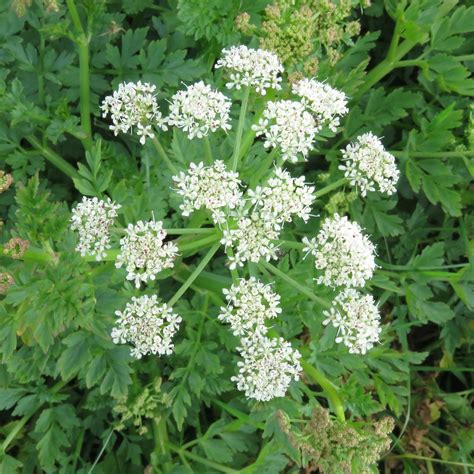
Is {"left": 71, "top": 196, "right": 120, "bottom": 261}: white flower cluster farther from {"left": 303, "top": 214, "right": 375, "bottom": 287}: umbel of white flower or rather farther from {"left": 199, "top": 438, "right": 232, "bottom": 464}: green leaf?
{"left": 199, "top": 438, "right": 232, "bottom": 464}: green leaf

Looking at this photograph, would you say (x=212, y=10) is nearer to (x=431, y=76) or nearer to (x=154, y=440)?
(x=431, y=76)

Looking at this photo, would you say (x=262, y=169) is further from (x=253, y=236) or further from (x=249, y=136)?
(x=253, y=236)

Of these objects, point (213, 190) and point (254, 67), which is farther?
point (254, 67)

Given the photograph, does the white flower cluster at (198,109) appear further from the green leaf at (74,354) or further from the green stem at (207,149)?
the green leaf at (74,354)

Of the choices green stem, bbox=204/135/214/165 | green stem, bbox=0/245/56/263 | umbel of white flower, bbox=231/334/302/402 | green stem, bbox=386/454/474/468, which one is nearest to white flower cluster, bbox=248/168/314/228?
green stem, bbox=204/135/214/165

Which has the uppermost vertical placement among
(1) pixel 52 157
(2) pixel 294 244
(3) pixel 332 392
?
(2) pixel 294 244

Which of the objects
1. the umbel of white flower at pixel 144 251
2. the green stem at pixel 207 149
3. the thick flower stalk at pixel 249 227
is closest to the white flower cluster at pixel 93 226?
the thick flower stalk at pixel 249 227

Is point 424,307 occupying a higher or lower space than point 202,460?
higher

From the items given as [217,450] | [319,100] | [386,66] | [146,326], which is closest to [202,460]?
[217,450]
